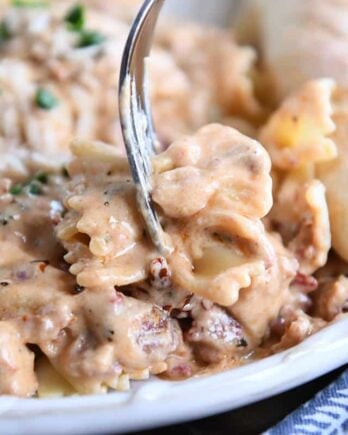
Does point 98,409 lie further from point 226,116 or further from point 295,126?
point 226,116

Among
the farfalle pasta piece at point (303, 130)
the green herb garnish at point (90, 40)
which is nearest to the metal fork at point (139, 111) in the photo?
the farfalle pasta piece at point (303, 130)

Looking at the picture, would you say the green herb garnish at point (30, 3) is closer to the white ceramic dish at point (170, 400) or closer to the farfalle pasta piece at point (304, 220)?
the farfalle pasta piece at point (304, 220)

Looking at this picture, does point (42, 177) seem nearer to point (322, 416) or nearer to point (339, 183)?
point (339, 183)

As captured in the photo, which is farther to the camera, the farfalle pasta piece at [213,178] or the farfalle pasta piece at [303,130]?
the farfalle pasta piece at [303,130]

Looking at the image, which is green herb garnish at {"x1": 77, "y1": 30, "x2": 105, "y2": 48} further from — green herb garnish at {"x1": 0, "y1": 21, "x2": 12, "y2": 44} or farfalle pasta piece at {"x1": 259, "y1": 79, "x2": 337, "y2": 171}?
farfalle pasta piece at {"x1": 259, "y1": 79, "x2": 337, "y2": 171}

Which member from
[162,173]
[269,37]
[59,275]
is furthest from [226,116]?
[59,275]

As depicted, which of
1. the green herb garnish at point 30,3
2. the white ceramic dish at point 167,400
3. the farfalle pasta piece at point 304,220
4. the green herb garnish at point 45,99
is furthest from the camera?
the green herb garnish at point 30,3

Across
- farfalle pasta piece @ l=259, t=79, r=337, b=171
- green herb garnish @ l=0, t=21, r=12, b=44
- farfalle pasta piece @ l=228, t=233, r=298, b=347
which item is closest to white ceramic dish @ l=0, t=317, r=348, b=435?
farfalle pasta piece @ l=228, t=233, r=298, b=347

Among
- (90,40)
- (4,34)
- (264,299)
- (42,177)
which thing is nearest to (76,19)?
(90,40)
